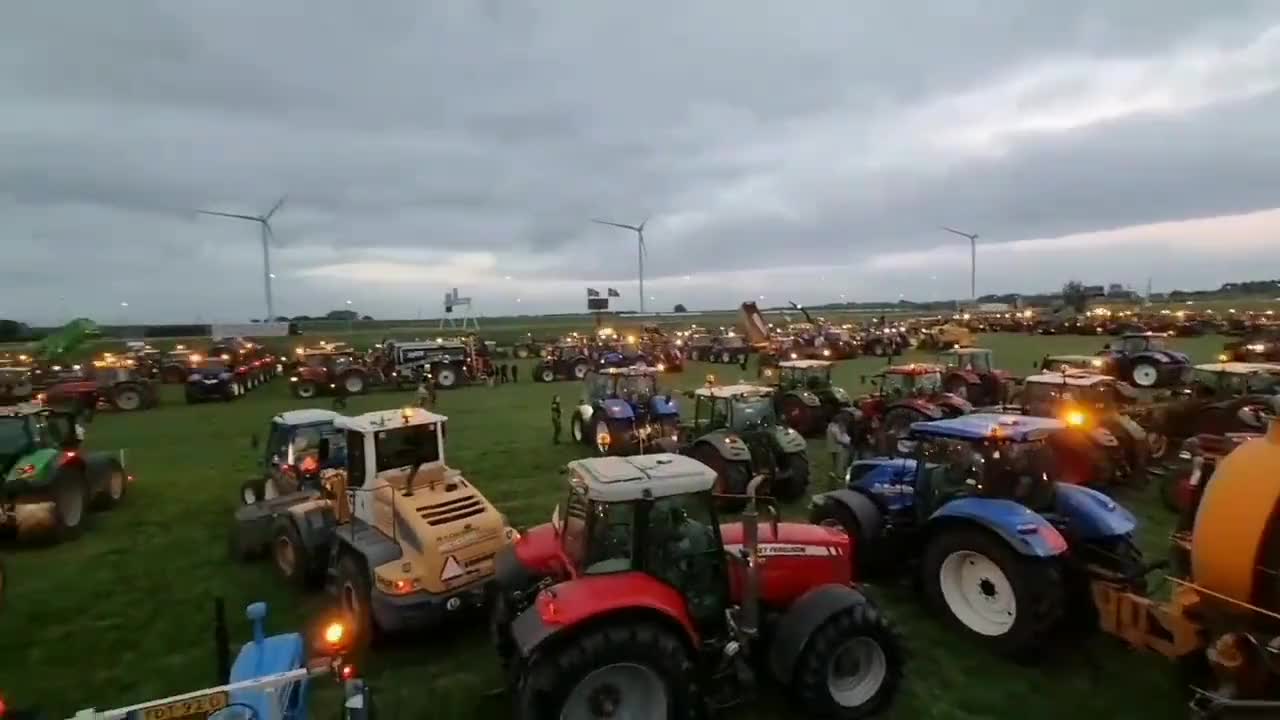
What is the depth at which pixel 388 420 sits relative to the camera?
6.77m

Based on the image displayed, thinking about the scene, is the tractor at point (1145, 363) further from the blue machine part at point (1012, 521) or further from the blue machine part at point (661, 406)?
the blue machine part at point (1012, 521)

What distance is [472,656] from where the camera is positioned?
586 cm

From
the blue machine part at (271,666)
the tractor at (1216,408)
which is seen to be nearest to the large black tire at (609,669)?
the blue machine part at (271,666)

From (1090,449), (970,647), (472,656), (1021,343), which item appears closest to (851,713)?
(970,647)

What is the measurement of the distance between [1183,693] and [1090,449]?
579cm

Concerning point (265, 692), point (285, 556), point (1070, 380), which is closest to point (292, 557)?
point (285, 556)

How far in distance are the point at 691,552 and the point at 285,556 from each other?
5.16 metres

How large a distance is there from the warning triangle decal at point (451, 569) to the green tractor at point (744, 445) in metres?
3.26

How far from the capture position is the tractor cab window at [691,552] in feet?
14.6

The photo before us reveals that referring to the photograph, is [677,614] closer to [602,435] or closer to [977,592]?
[977,592]

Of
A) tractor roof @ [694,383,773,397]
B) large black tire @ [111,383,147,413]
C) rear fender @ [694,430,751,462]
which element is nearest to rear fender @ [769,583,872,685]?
rear fender @ [694,430,751,462]

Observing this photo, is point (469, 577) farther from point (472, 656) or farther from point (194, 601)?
point (194, 601)

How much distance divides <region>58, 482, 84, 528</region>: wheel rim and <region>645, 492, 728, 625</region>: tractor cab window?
9.06 m

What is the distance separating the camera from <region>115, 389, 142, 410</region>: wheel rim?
22.7m
